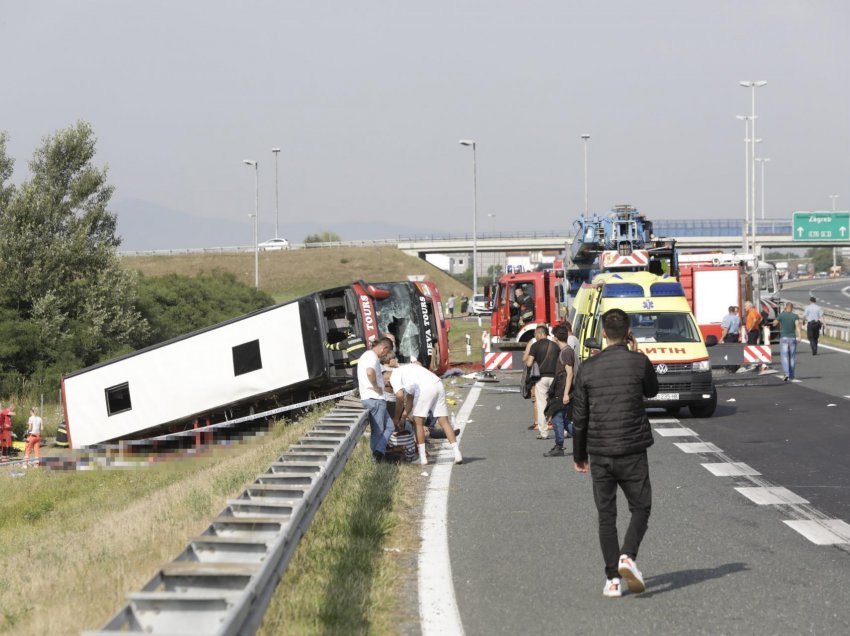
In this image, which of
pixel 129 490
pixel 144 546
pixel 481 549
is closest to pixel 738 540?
pixel 481 549

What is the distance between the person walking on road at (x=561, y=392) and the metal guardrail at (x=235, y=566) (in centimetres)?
625

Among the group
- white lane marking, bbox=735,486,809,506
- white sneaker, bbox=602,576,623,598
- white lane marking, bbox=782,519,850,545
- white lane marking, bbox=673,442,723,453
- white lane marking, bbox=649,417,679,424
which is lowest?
white lane marking, bbox=649,417,679,424

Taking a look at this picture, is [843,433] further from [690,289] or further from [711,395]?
[690,289]

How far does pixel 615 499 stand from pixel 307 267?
106 meters

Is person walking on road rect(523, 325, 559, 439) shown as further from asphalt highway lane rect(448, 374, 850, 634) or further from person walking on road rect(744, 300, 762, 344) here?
person walking on road rect(744, 300, 762, 344)

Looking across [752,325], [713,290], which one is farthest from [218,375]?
[713,290]

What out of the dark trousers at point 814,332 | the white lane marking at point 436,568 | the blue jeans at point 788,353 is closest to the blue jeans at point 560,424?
the white lane marking at point 436,568

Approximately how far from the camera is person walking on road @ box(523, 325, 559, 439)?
1689 centimetres

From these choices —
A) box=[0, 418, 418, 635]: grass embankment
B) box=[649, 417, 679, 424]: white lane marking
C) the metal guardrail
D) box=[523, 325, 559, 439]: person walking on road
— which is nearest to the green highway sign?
box=[649, 417, 679, 424]: white lane marking

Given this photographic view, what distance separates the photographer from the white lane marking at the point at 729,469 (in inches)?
516

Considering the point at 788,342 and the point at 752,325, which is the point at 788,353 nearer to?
the point at 788,342

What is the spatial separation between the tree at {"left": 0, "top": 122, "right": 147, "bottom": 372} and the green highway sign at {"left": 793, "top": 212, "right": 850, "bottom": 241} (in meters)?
43.7

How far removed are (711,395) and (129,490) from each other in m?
9.53

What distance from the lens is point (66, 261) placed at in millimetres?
42812
